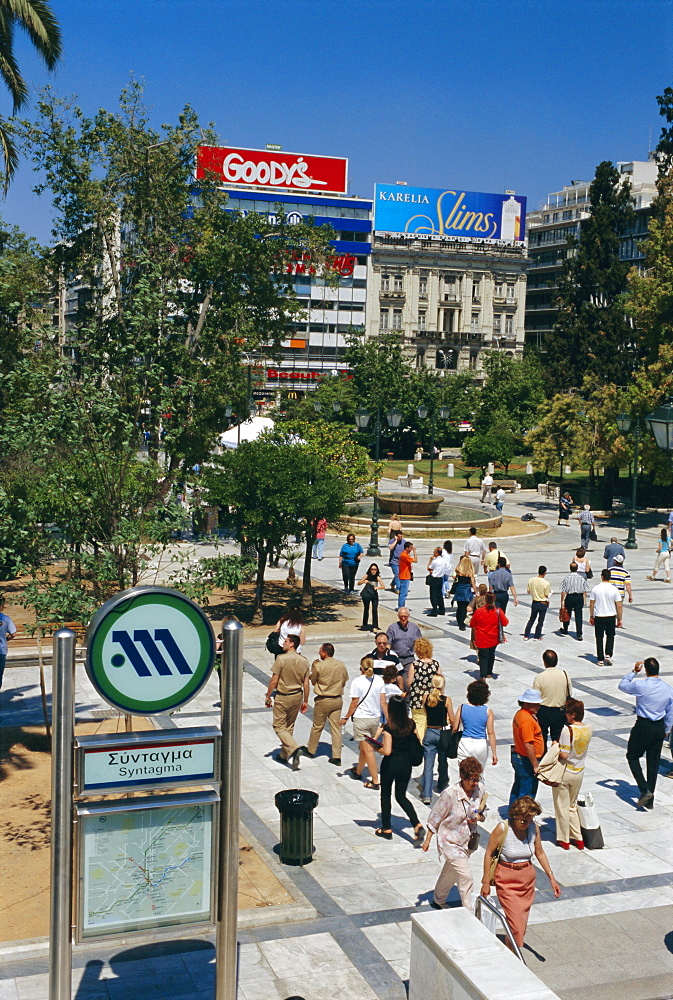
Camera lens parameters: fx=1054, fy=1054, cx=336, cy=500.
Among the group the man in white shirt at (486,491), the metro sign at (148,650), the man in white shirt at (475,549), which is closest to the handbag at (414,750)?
the metro sign at (148,650)

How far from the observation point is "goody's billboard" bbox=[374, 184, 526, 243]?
104 meters

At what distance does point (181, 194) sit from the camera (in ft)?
53.4

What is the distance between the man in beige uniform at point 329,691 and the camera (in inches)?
488

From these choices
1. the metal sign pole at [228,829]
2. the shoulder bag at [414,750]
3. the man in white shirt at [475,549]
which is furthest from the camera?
the man in white shirt at [475,549]

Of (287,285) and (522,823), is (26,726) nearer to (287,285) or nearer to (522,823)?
(522,823)

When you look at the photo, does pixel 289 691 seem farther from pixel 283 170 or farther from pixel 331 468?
pixel 283 170

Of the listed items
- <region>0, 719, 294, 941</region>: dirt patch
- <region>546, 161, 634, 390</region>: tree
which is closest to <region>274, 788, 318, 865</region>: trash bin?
<region>0, 719, 294, 941</region>: dirt patch

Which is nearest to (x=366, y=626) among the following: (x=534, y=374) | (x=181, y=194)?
(x=181, y=194)

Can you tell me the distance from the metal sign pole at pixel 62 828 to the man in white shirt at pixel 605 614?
13.1 metres

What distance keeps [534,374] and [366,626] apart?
185ft

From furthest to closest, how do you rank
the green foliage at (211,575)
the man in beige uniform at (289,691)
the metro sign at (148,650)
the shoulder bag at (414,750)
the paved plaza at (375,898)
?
the man in beige uniform at (289,691)
the green foliage at (211,575)
the shoulder bag at (414,750)
the paved plaza at (375,898)
the metro sign at (148,650)

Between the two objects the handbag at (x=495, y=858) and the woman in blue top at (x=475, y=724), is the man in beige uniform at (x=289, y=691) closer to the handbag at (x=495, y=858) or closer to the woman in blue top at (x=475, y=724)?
the woman in blue top at (x=475, y=724)

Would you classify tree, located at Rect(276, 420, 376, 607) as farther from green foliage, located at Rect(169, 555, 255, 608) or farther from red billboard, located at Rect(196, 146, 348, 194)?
red billboard, located at Rect(196, 146, 348, 194)

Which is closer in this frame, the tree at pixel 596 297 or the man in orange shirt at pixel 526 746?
the man in orange shirt at pixel 526 746
